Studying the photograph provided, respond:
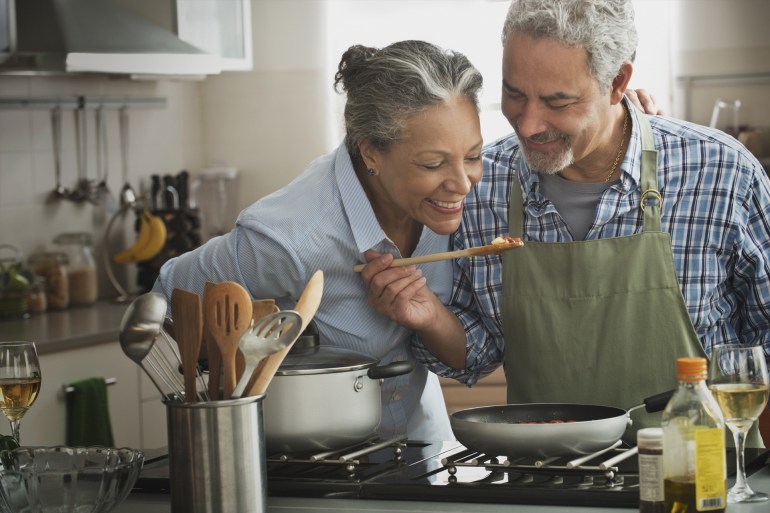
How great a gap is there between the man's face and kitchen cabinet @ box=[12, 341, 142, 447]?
175 cm

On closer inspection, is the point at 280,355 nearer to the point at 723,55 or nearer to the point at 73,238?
the point at 73,238

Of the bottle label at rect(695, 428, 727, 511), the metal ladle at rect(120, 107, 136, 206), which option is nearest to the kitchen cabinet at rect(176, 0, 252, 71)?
the metal ladle at rect(120, 107, 136, 206)

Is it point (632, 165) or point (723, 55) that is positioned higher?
point (723, 55)

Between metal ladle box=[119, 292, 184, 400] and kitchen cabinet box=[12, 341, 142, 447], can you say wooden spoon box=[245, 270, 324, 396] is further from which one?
kitchen cabinet box=[12, 341, 142, 447]

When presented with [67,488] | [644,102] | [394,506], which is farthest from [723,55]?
[67,488]

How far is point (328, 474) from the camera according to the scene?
163cm

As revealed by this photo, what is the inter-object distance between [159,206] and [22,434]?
4.57 feet

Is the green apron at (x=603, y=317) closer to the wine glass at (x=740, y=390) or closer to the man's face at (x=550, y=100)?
the man's face at (x=550, y=100)

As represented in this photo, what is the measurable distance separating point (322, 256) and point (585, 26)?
0.59m

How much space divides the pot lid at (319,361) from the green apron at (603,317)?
0.44 metres

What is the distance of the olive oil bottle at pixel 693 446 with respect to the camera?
1297mm

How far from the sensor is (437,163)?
1926 millimetres

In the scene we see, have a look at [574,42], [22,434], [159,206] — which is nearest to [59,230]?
[159,206]

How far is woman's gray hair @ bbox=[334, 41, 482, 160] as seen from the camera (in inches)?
75.4
